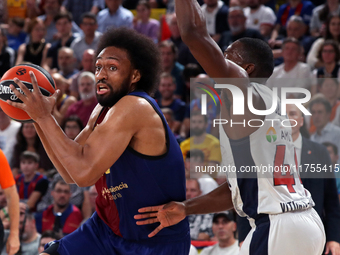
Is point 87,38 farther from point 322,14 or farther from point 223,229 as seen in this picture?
point 223,229

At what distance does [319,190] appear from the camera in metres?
4.51

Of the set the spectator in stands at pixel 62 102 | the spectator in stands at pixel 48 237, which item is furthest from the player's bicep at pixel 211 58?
the spectator in stands at pixel 62 102

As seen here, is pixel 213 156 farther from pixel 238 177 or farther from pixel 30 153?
pixel 238 177

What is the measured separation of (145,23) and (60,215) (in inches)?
203

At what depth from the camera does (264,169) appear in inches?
114

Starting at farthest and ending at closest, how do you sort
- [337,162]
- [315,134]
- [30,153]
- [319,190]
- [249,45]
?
1. [30,153]
2. [315,134]
3. [337,162]
4. [319,190]
5. [249,45]

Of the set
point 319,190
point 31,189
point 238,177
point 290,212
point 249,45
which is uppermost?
point 249,45

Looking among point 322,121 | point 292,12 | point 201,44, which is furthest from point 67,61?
point 201,44

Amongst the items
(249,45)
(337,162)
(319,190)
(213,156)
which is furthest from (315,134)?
(249,45)

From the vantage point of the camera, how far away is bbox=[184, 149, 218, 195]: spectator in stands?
6422 mm

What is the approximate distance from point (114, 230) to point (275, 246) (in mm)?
1100

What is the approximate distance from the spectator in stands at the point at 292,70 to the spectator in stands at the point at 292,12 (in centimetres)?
154

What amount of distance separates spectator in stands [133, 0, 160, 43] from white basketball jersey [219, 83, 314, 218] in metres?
7.46

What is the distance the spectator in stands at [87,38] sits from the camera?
9633 millimetres
